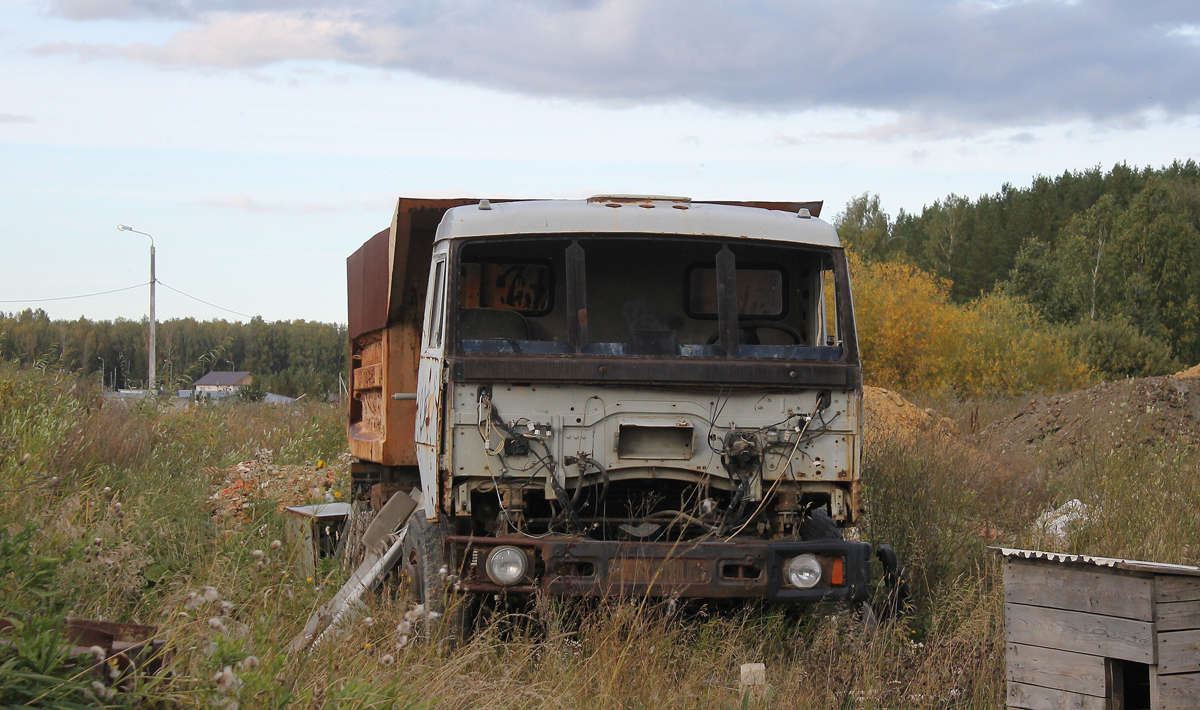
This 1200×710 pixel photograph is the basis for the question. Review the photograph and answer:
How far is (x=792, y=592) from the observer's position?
16.0ft

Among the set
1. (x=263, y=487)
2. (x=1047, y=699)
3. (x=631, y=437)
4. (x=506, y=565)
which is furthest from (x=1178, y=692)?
(x=263, y=487)

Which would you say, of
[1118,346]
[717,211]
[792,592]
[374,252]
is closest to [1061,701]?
[792,592]

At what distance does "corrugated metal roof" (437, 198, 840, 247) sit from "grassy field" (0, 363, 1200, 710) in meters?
1.89

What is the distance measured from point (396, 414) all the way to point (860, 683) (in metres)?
3.62

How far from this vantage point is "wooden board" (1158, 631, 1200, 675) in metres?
4.29

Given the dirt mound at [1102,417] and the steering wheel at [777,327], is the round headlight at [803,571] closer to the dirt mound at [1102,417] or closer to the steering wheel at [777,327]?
the steering wheel at [777,327]

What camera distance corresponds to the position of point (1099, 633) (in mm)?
4457

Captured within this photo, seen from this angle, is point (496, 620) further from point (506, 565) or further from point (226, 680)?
point (226, 680)

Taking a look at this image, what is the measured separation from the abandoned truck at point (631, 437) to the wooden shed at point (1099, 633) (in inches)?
28.9

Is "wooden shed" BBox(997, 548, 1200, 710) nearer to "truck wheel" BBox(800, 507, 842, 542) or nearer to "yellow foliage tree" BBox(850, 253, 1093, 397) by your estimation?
"truck wheel" BBox(800, 507, 842, 542)

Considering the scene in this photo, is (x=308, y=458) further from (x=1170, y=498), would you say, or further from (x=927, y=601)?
(x=1170, y=498)

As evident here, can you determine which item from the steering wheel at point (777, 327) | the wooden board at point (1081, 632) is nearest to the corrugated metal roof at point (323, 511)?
the steering wheel at point (777, 327)

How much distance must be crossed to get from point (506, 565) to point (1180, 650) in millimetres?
2881

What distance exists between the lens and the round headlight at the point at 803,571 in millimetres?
4879
